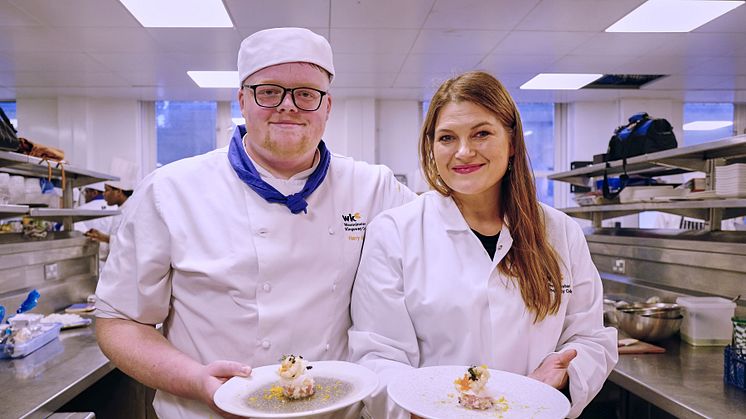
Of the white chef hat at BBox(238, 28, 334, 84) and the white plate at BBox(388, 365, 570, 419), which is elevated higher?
the white chef hat at BBox(238, 28, 334, 84)

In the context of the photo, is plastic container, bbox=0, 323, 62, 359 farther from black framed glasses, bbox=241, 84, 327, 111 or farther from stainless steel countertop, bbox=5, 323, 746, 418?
black framed glasses, bbox=241, 84, 327, 111

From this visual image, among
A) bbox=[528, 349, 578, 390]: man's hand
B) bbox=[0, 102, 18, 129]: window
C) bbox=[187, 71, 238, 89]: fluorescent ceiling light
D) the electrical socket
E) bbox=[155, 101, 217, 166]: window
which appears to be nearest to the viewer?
bbox=[528, 349, 578, 390]: man's hand

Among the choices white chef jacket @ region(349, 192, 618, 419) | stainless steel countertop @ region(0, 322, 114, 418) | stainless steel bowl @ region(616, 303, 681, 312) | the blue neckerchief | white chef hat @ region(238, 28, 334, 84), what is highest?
white chef hat @ region(238, 28, 334, 84)

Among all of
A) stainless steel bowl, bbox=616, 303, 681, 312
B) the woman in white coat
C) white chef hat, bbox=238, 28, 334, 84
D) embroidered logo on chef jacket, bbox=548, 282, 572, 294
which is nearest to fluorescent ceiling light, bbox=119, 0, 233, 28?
white chef hat, bbox=238, 28, 334, 84

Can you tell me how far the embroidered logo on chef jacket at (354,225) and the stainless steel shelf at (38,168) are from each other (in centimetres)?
174

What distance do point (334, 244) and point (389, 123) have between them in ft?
21.9

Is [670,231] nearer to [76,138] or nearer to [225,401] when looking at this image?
[225,401]

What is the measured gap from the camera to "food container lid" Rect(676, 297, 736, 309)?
2119mm

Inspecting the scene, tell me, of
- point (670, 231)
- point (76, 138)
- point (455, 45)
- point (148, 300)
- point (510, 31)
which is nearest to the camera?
point (148, 300)

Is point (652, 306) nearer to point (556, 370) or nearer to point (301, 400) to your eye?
point (556, 370)

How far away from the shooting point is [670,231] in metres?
3.01

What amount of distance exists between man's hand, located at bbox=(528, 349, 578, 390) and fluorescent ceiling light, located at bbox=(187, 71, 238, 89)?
5.75m

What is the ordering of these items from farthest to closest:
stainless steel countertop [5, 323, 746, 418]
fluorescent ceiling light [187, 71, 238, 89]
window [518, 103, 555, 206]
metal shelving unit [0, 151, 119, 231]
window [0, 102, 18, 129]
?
1. window [518, 103, 555, 206]
2. window [0, 102, 18, 129]
3. fluorescent ceiling light [187, 71, 238, 89]
4. metal shelving unit [0, 151, 119, 231]
5. stainless steel countertop [5, 323, 746, 418]

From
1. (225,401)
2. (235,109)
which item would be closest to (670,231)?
(225,401)
